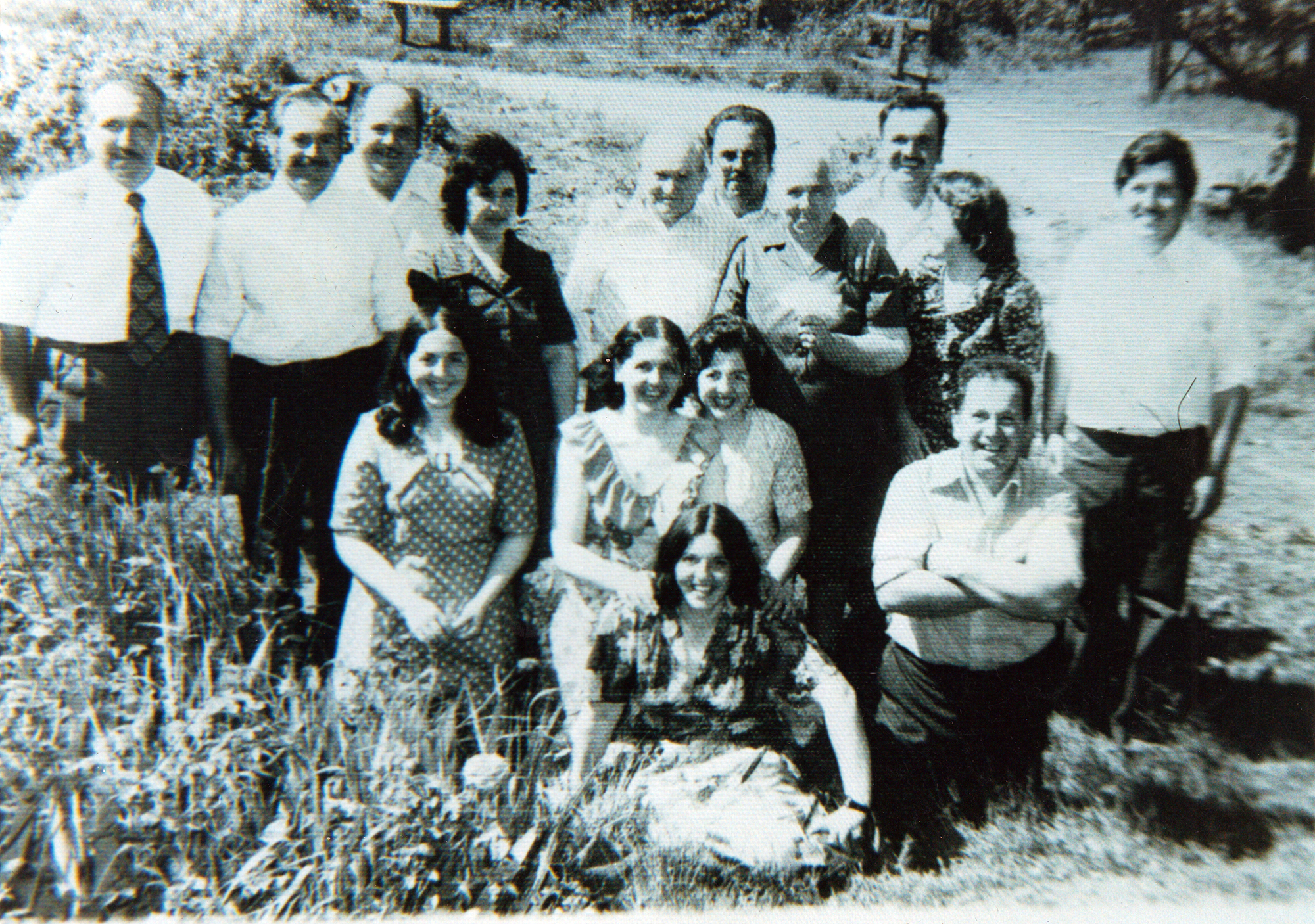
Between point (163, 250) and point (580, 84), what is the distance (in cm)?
139

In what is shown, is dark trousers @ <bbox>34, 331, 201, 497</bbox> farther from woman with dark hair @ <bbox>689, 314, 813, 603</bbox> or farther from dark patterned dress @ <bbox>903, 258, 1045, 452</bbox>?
dark patterned dress @ <bbox>903, 258, 1045, 452</bbox>

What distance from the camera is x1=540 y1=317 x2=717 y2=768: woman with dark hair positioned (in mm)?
2703

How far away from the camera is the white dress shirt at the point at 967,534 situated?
9.05ft

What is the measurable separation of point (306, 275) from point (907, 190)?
1.89m

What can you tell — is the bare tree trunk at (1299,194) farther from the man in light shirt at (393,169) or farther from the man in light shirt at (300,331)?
the man in light shirt at (300,331)

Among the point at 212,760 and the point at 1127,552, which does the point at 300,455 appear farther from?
the point at 1127,552

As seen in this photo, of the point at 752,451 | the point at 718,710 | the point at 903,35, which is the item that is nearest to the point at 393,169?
the point at 752,451

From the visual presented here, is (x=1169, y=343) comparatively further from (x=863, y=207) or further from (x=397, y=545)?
(x=397, y=545)

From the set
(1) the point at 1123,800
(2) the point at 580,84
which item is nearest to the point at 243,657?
(2) the point at 580,84

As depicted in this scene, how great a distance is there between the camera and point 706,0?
9.30 ft

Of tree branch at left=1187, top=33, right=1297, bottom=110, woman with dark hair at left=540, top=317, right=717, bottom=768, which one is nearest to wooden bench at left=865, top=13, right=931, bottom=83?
tree branch at left=1187, top=33, right=1297, bottom=110

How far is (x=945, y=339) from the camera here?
9.16 feet

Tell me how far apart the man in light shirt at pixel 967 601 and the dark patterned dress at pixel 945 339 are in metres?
0.04

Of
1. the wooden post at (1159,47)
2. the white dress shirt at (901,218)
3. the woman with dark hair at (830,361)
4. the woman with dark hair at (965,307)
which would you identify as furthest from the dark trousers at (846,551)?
the wooden post at (1159,47)
